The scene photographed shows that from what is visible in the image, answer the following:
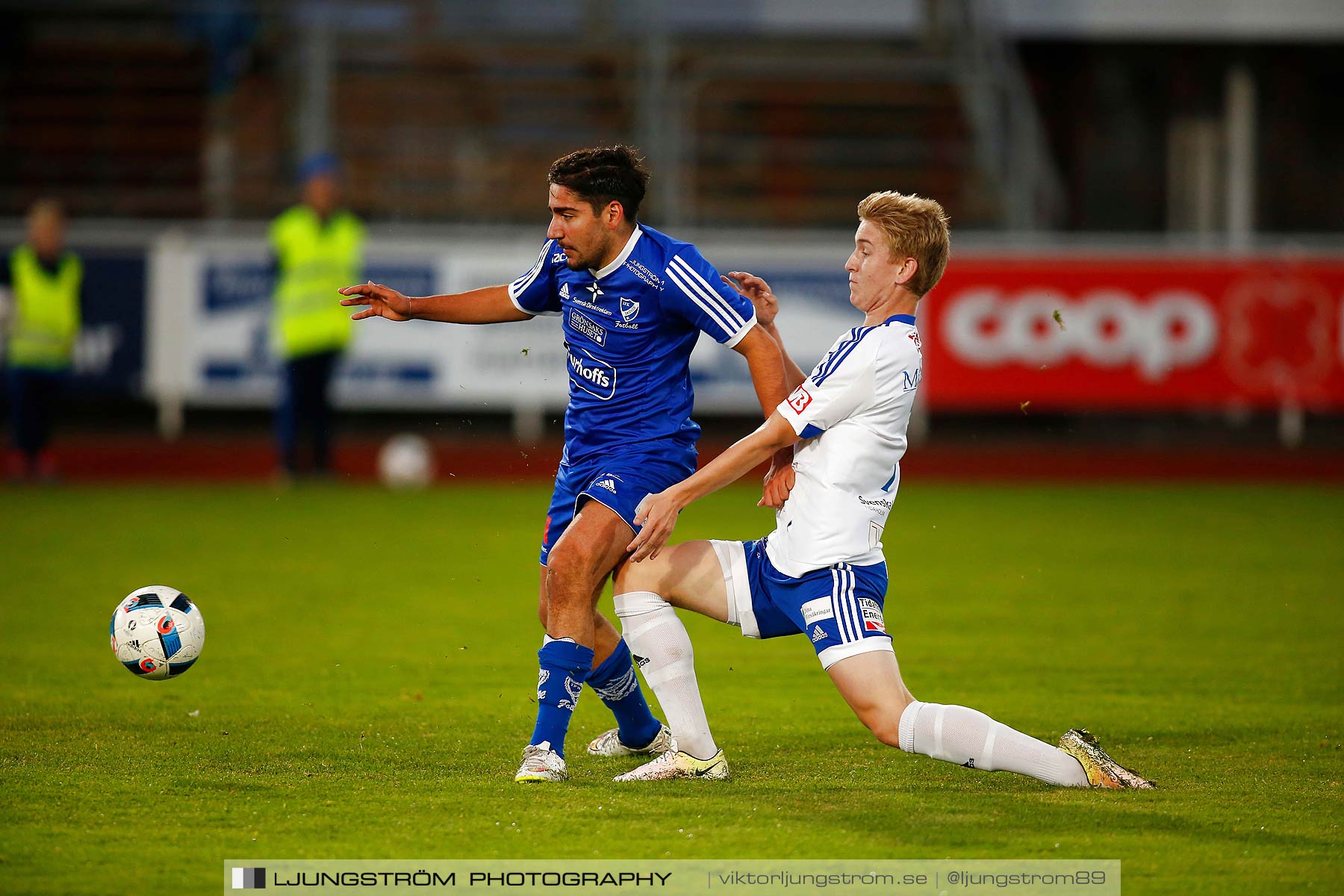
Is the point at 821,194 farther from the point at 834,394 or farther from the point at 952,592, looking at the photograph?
the point at 834,394

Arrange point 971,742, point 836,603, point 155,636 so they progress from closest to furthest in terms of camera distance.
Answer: point 971,742 < point 836,603 < point 155,636

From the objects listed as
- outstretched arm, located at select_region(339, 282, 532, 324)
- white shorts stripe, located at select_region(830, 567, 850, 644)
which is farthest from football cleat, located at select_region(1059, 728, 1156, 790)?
outstretched arm, located at select_region(339, 282, 532, 324)

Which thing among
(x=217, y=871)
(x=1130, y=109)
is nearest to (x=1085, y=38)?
(x=1130, y=109)

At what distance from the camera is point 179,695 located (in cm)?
580

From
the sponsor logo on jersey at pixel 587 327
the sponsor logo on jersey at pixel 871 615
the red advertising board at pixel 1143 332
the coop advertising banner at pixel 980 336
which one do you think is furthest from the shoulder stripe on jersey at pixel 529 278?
the red advertising board at pixel 1143 332

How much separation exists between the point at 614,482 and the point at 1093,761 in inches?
60.2

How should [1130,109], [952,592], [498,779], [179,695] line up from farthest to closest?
[1130,109], [952,592], [179,695], [498,779]

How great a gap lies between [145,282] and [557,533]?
10.9 metres

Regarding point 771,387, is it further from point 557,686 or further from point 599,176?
point 557,686

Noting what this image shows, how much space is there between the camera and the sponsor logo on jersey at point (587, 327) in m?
4.78

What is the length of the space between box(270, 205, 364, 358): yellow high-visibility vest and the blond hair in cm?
879

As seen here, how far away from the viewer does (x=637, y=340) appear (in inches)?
187

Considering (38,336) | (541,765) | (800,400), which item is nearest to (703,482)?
(800,400)

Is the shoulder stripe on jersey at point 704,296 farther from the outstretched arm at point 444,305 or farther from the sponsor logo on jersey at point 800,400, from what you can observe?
the outstretched arm at point 444,305
